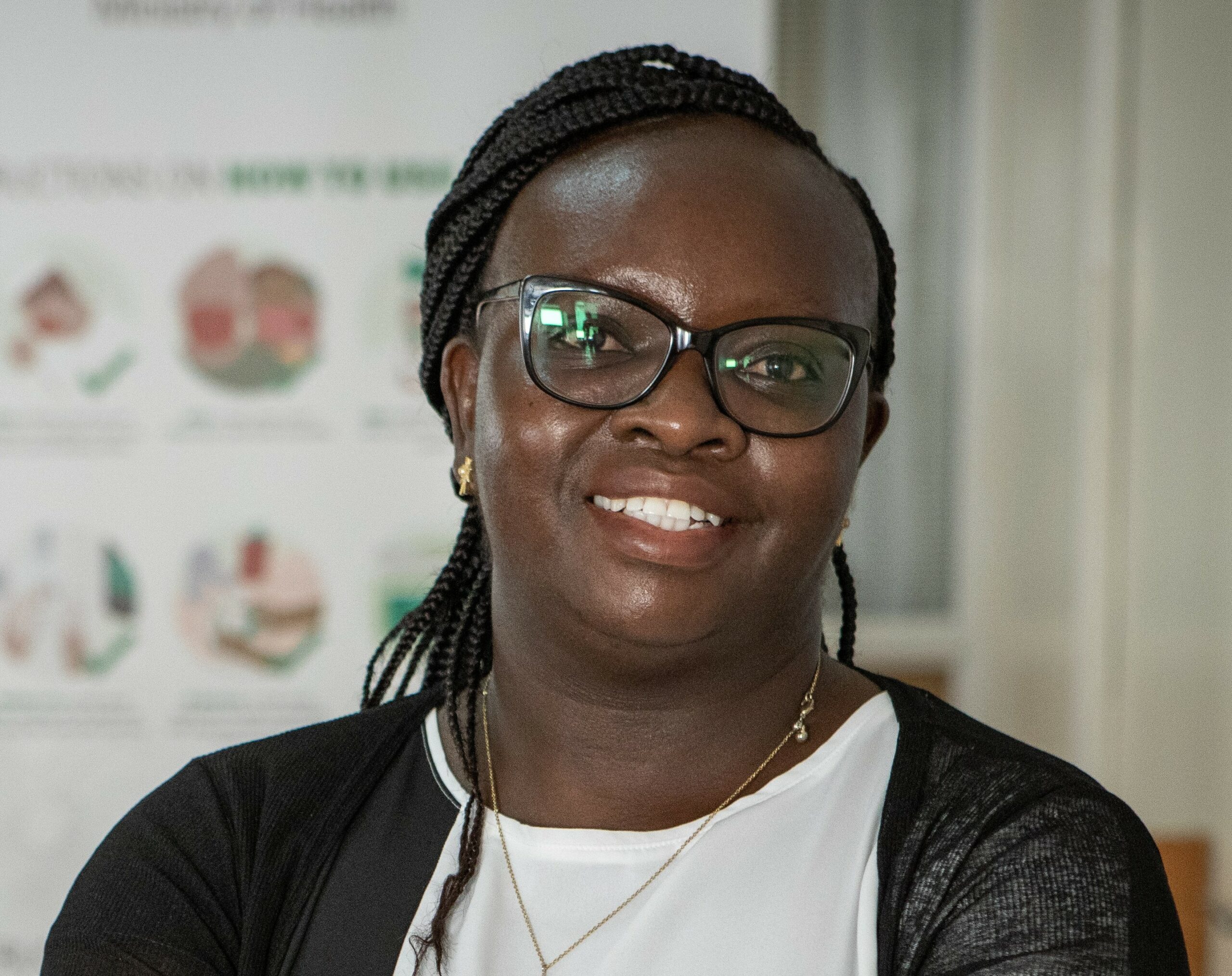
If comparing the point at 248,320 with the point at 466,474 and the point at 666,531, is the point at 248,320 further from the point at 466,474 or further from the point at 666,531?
the point at 666,531

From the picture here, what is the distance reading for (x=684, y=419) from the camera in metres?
1.29

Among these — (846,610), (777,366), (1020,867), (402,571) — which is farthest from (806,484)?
(402,571)

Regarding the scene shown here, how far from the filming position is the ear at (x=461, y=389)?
158 centimetres

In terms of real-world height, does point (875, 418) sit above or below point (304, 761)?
above

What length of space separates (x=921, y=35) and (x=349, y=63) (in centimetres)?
164

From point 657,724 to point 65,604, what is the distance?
1.83m

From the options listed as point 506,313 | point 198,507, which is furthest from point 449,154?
point 506,313

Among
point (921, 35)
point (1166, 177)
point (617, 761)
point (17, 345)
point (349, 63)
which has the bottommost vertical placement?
point (617, 761)

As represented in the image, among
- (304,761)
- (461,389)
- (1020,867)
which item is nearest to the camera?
(1020,867)

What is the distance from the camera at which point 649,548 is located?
4.31ft

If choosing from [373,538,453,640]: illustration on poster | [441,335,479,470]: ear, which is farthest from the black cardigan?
[373,538,453,640]: illustration on poster

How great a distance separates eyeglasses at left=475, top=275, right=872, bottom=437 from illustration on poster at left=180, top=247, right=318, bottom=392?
153 centimetres

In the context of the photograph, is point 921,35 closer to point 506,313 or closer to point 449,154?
point 449,154

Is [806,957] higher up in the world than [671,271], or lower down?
lower down
